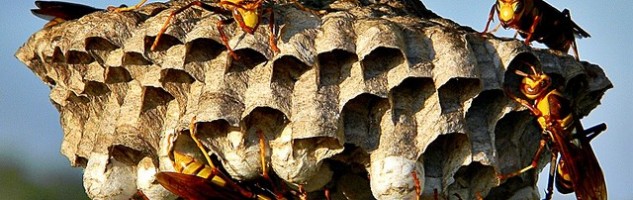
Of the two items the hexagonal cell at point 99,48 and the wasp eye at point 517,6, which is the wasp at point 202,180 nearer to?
the hexagonal cell at point 99,48

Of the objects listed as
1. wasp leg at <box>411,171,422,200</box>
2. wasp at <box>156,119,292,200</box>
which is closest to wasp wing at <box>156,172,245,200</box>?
wasp at <box>156,119,292,200</box>

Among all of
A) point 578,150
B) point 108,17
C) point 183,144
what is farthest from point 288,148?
point 578,150

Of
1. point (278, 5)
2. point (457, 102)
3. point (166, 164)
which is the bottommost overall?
point (166, 164)

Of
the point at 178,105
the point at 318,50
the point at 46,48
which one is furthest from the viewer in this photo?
the point at 46,48

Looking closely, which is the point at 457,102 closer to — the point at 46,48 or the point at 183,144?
the point at 183,144

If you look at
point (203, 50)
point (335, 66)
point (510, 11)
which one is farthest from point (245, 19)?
point (510, 11)

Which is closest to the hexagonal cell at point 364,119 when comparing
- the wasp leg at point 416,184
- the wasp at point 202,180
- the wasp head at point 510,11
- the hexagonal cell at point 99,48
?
the wasp leg at point 416,184
